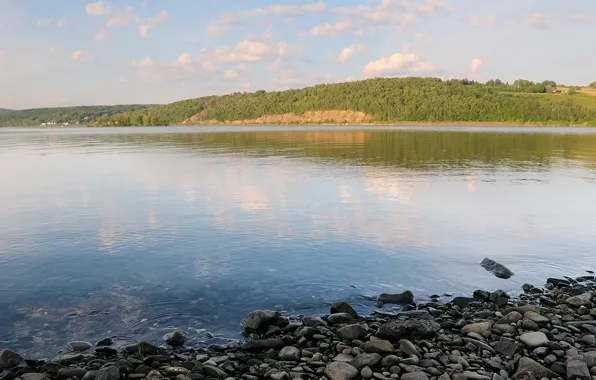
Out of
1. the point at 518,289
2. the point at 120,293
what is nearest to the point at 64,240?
the point at 120,293

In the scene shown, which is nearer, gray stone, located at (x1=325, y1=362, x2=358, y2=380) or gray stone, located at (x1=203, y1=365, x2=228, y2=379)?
gray stone, located at (x1=325, y1=362, x2=358, y2=380)

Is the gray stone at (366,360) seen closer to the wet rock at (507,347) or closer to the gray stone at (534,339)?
the wet rock at (507,347)

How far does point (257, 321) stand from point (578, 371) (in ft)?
20.9

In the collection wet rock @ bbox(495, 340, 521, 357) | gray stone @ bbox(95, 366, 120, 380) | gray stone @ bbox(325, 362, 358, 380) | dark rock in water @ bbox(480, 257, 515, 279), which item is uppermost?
gray stone @ bbox(95, 366, 120, 380)

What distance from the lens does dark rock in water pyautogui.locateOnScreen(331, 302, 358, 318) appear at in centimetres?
1227

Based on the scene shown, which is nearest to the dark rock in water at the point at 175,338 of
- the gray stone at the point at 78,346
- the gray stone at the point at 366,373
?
the gray stone at the point at 78,346

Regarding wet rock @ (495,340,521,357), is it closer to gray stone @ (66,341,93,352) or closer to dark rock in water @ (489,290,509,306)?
dark rock in water @ (489,290,509,306)

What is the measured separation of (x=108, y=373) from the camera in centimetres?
898

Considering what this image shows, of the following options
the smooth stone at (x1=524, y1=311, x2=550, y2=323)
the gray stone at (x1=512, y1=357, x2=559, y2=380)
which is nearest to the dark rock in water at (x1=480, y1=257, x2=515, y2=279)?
the smooth stone at (x1=524, y1=311, x2=550, y2=323)

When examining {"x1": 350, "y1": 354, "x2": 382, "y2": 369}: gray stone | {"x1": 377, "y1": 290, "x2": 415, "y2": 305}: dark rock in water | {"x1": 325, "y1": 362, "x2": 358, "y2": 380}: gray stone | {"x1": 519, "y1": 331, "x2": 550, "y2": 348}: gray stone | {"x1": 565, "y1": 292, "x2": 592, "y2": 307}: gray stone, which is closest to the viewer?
{"x1": 325, "y1": 362, "x2": 358, "y2": 380}: gray stone

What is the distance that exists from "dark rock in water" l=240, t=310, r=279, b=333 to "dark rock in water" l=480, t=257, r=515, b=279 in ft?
25.1

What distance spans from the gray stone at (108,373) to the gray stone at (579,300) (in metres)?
10.5

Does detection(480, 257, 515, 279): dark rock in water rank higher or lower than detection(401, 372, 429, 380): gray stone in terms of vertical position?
lower

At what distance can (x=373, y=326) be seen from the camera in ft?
38.0
